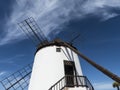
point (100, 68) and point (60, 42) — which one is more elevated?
point (60, 42)

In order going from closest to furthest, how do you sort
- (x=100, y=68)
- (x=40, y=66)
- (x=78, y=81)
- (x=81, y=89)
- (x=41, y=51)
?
(x=100, y=68) → (x=81, y=89) → (x=78, y=81) → (x=40, y=66) → (x=41, y=51)

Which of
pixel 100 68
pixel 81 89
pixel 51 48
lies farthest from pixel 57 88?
pixel 100 68

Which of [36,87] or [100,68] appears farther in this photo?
[36,87]

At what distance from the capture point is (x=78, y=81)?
15.5 meters

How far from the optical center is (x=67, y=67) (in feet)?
57.4

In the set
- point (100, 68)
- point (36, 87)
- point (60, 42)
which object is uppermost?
point (60, 42)

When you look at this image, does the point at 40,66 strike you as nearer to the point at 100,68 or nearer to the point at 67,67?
the point at 67,67

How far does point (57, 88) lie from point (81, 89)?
74.7 inches

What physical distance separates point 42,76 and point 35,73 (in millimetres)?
1288

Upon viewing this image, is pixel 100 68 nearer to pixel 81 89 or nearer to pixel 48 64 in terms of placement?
pixel 81 89

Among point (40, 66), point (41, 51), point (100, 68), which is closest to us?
point (100, 68)

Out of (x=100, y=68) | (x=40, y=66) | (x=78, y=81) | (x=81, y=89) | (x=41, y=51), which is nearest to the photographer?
(x=100, y=68)

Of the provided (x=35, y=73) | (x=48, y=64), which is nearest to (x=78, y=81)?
(x=48, y=64)

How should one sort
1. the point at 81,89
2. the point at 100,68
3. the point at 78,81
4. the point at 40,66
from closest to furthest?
the point at 100,68, the point at 81,89, the point at 78,81, the point at 40,66
